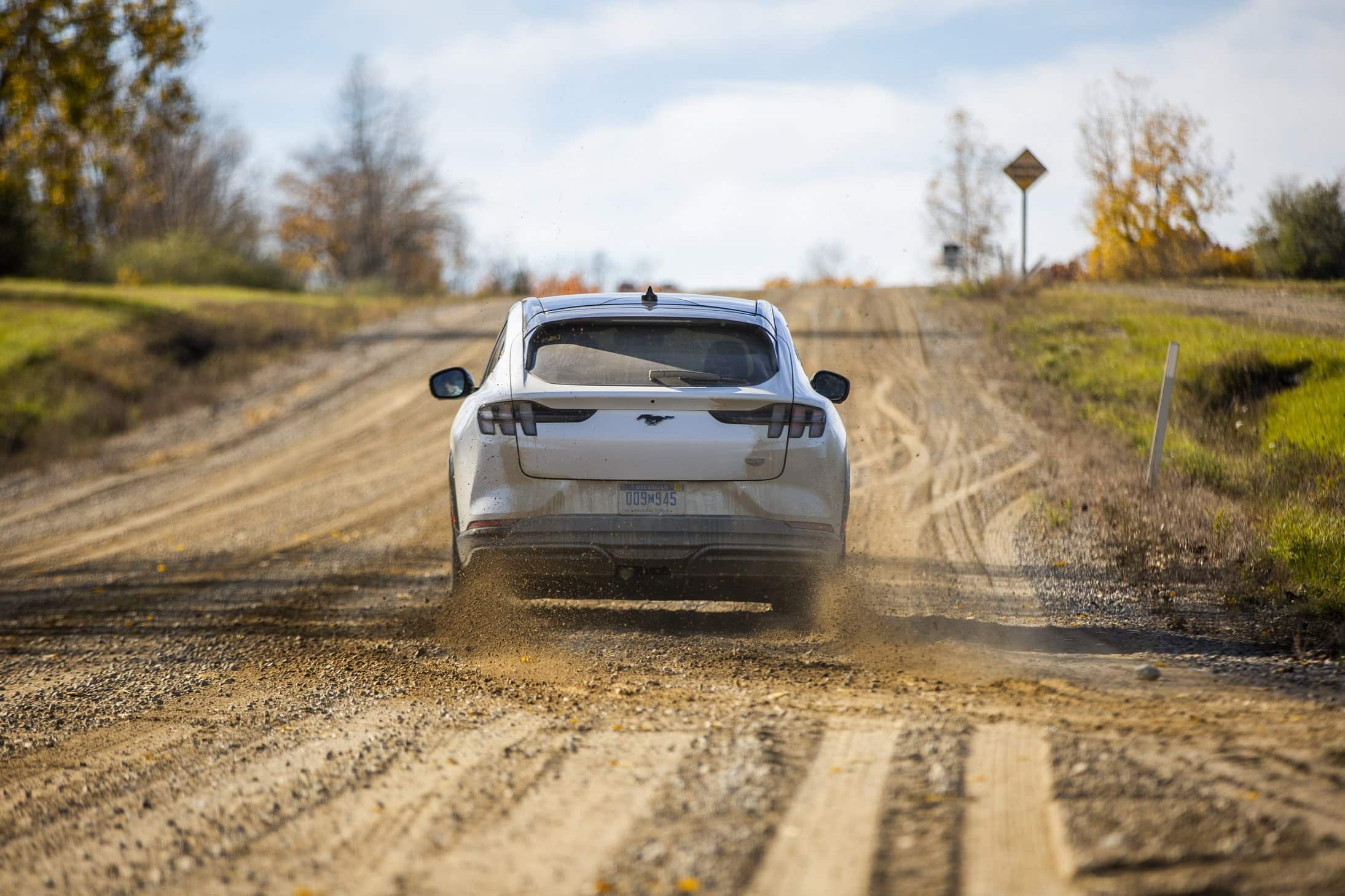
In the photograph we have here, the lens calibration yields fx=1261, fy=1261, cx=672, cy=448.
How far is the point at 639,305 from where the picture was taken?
22.9 feet

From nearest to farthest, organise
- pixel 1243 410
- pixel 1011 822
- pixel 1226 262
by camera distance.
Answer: pixel 1011 822 < pixel 1243 410 < pixel 1226 262

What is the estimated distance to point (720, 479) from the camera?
623 cm

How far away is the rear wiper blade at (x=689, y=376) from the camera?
6.48 metres

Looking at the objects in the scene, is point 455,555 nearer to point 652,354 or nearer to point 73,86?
point 652,354

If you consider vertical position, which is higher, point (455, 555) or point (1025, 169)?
point (1025, 169)

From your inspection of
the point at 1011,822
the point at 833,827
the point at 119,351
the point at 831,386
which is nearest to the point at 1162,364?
the point at 831,386

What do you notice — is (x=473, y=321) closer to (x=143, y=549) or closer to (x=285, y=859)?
(x=143, y=549)

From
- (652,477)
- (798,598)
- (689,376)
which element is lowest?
(798,598)

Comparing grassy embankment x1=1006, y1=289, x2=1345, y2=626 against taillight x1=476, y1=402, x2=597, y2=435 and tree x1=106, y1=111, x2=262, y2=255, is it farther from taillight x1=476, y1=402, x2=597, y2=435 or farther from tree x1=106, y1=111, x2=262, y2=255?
tree x1=106, y1=111, x2=262, y2=255

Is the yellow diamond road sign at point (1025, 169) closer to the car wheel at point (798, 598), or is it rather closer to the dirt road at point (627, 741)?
the dirt road at point (627, 741)

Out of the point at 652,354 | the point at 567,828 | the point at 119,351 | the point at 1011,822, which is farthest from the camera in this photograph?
the point at 119,351

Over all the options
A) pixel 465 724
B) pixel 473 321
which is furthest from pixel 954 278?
pixel 465 724

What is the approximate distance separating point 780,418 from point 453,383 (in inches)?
91.4

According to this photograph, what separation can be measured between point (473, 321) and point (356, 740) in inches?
894
